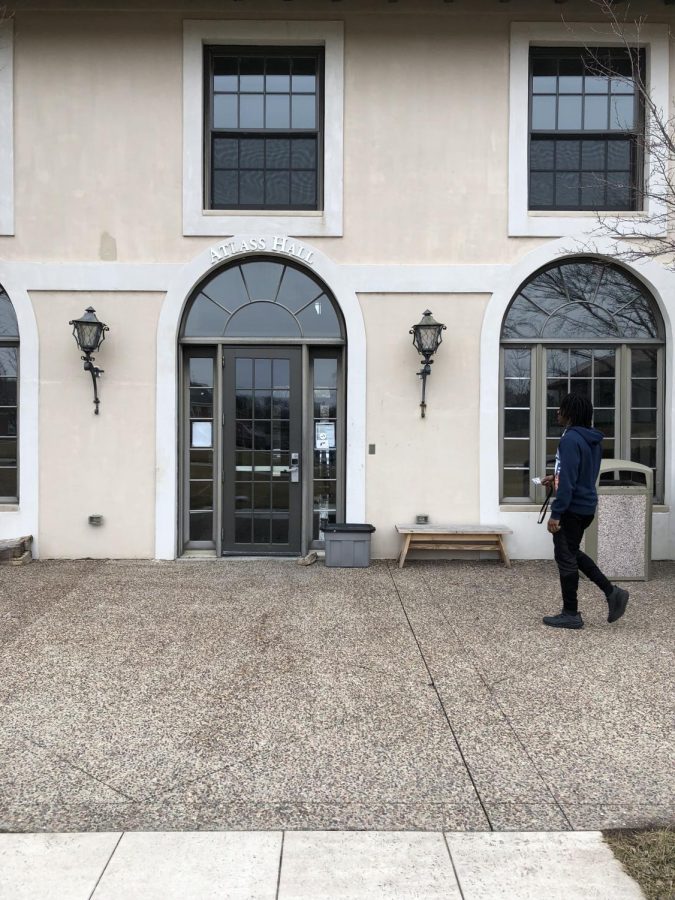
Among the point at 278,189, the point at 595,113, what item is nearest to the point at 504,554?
the point at 278,189

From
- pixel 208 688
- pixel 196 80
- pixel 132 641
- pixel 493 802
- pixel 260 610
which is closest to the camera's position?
pixel 493 802

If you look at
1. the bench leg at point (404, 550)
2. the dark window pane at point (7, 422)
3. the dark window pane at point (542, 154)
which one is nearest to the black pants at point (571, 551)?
the bench leg at point (404, 550)

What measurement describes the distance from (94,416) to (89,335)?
1.01 metres

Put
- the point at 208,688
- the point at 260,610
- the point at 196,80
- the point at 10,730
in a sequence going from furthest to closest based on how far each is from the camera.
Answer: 1. the point at 196,80
2. the point at 260,610
3. the point at 208,688
4. the point at 10,730

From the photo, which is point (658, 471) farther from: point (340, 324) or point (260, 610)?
point (260, 610)

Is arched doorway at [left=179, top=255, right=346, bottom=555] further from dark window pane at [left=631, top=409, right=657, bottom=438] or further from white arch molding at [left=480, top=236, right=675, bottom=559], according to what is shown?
dark window pane at [left=631, top=409, right=657, bottom=438]

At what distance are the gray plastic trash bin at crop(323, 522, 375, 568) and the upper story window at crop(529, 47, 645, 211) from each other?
4.77m

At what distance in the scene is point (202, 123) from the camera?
7422 mm

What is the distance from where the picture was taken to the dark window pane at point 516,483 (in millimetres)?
7625

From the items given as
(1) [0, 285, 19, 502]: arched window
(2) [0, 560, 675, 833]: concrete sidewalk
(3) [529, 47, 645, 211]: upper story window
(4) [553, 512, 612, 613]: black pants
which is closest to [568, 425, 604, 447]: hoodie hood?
(4) [553, 512, 612, 613]: black pants

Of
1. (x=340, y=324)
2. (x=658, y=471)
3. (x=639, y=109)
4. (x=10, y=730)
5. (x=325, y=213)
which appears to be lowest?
(x=10, y=730)

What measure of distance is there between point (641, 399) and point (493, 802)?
635cm

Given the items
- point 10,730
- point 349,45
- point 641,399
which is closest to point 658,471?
point 641,399

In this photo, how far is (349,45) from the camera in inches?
290
